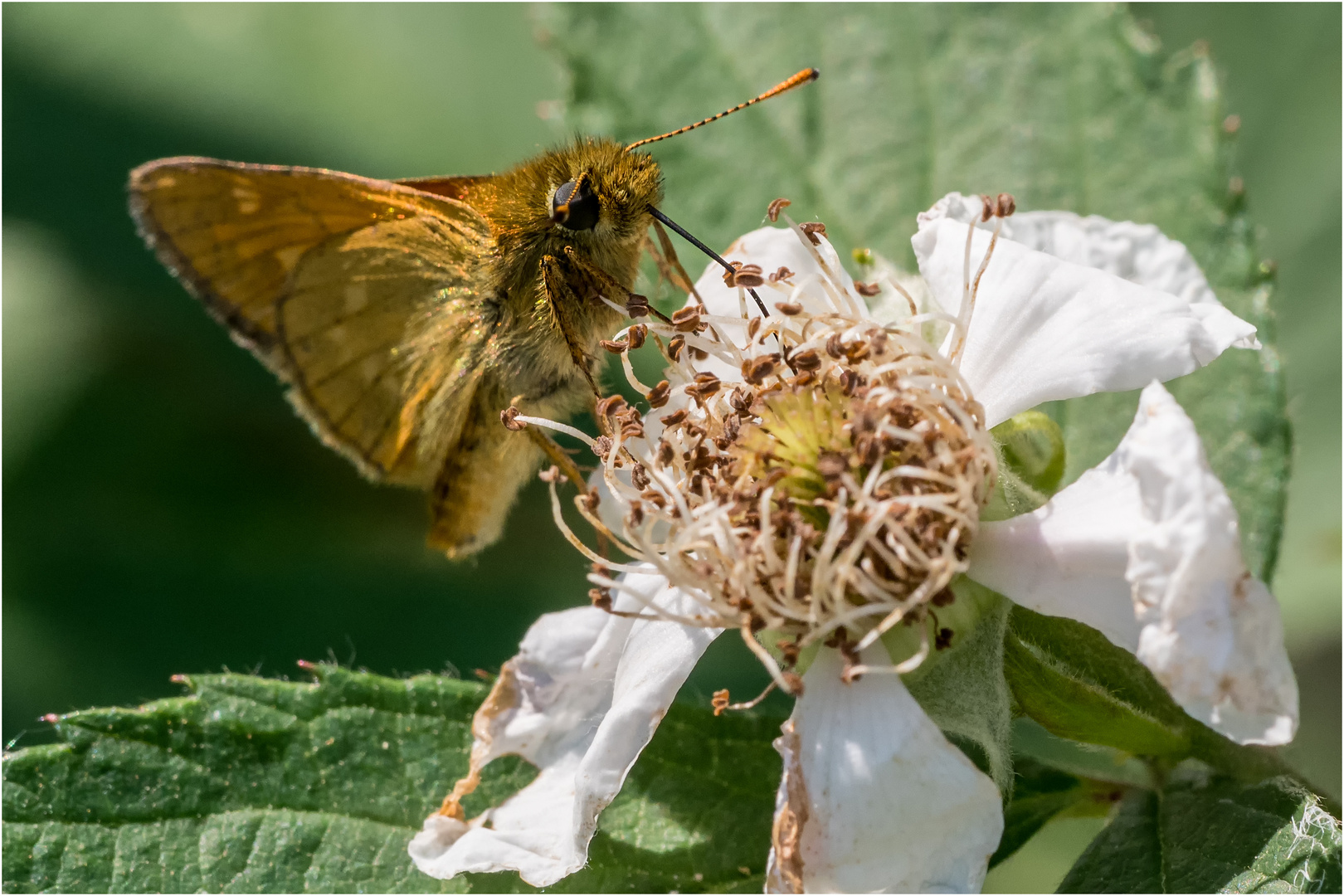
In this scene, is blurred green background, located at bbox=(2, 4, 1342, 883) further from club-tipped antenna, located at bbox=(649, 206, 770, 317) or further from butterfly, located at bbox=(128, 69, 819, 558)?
club-tipped antenna, located at bbox=(649, 206, 770, 317)

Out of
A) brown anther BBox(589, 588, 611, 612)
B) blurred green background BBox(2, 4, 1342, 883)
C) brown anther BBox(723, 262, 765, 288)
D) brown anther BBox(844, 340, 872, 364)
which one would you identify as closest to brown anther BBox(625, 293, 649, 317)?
brown anther BBox(723, 262, 765, 288)

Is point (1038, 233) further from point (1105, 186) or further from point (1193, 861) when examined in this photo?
point (1193, 861)

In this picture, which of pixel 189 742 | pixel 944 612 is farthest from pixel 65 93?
pixel 944 612

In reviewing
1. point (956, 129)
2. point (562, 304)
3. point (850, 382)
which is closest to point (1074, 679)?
point (850, 382)

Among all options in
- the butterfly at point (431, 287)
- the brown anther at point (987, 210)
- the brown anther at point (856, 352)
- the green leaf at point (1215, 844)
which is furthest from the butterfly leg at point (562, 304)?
the green leaf at point (1215, 844)

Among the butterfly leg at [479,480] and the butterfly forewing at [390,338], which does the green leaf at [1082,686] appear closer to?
the butterfly leg at [479,480]

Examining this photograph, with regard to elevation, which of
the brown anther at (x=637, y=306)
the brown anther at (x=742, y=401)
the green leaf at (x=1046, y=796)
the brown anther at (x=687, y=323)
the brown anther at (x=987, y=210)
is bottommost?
the green leaf at (x=1046, y=796)

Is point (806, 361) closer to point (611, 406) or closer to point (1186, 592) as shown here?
point (611, 406)
